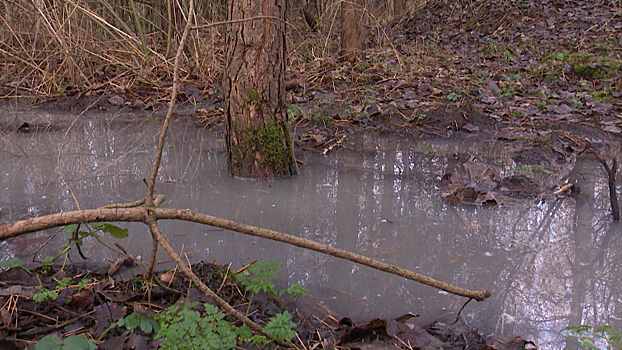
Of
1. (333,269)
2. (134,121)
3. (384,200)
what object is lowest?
(333,269)

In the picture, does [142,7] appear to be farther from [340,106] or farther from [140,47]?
[340,106]

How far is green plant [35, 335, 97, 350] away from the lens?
1193 mm

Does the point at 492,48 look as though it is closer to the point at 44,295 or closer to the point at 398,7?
the point at 398,7

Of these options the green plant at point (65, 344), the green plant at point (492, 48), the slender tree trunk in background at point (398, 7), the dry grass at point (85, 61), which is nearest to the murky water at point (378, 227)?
the green plant at point (65, 344)

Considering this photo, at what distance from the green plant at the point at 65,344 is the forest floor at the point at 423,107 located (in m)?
0.12

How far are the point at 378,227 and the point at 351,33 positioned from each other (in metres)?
Result: 4.50

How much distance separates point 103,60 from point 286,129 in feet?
11.2

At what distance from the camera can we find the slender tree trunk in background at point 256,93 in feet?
9.57

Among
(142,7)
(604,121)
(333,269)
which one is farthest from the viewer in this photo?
(142,7)

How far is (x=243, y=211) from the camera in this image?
2557mm

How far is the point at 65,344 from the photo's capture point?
1214 millimetres

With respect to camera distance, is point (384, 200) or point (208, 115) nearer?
point (384, 200)

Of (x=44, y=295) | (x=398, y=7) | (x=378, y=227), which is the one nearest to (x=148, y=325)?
(x=44, y=295)

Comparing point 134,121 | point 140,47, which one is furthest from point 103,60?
point 134,121
